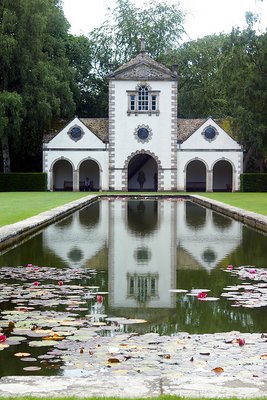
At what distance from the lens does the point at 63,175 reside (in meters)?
54.8

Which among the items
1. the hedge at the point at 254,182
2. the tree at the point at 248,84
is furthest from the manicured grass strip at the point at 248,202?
the hedge at the point at 254,182

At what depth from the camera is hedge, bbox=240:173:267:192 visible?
50.1 metres

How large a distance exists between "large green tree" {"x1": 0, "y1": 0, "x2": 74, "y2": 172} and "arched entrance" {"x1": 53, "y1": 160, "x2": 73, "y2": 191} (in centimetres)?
314

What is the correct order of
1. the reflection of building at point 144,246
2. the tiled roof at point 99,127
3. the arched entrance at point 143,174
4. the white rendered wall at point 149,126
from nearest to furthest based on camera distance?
the reflection of building at point 144,246, the white rendered wall at point 149,126, the tiled roof at point 99,127, the arched entrance at point 143,174

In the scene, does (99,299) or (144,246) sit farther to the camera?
(144,246)

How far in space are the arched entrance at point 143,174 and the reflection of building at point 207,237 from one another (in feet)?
97.5

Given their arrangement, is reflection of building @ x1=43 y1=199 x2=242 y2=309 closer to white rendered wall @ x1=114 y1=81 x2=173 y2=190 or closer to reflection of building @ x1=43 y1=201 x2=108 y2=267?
reflection of building @ x1=43 y1=201 x2=108 y2=267

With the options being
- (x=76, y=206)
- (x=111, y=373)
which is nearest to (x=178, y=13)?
(x=76, y=206)

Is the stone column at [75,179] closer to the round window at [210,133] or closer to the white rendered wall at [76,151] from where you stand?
the white rendered wall at [76,151]

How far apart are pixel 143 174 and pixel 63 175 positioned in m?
6.21

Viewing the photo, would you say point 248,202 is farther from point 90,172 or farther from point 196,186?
point 90,172

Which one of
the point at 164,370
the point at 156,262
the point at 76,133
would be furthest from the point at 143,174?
the point at 164,370

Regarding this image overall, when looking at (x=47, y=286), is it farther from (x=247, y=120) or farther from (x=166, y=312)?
(x=247, y=120)

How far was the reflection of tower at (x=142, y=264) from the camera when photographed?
29.4 ft
